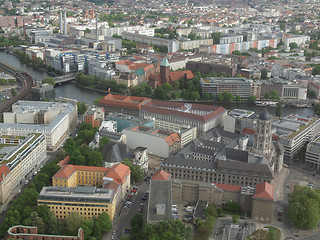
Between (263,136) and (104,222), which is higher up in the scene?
(263,136)

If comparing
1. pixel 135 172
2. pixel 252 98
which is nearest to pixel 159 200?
pixel 135 172

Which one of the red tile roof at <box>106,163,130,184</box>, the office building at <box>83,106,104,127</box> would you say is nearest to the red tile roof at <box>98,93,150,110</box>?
the office building at <box>83,106,104,127</box>

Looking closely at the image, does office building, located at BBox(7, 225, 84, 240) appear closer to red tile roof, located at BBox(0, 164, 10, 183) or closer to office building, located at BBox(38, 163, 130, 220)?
office building, located at BBox(38, 163, 130, 220)

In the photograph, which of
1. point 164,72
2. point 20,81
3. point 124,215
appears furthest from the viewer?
point 20,81

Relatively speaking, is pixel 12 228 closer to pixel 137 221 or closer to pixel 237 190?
pixel 137 221

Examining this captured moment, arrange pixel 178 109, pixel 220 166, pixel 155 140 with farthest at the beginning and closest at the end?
pixel 178 109, pixel 155 140, pixel 220 166

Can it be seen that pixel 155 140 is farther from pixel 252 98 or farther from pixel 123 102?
pixel 252 98

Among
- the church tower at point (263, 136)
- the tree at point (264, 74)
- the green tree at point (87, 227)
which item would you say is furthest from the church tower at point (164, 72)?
the green tree at point (87, 227)

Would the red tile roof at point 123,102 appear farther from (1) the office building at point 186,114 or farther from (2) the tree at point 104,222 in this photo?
(2) the tree at point 104,222
